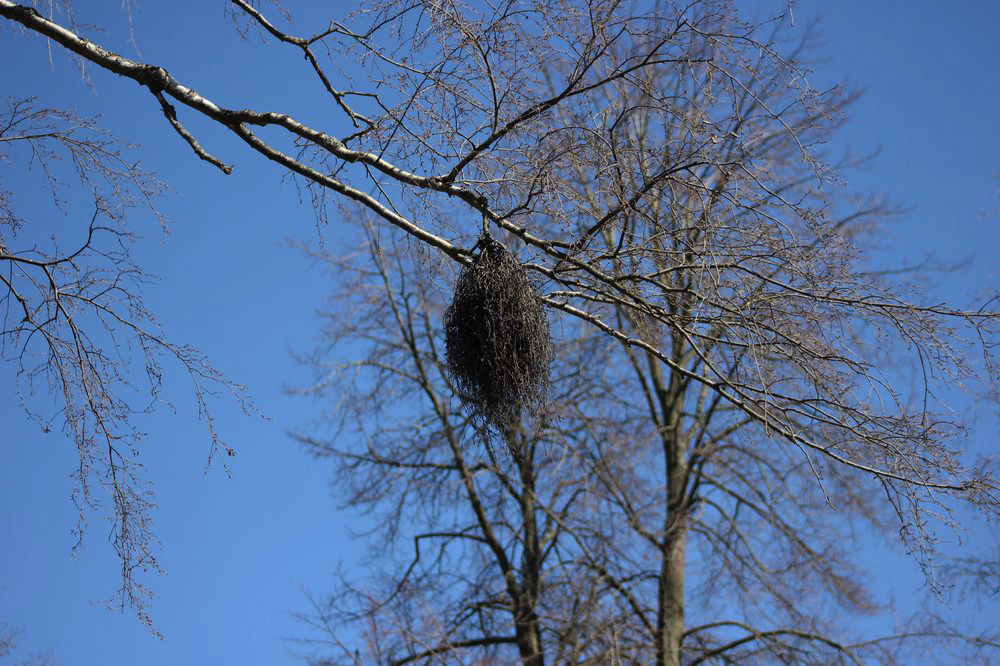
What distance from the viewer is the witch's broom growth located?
442 centimetres

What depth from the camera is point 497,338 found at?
14.5 feet

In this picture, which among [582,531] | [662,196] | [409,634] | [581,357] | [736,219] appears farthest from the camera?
[581,357]

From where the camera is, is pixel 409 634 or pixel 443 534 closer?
pixel 409 634

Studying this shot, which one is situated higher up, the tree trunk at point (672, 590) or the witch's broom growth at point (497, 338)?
the tree trunk at point (672, 590)

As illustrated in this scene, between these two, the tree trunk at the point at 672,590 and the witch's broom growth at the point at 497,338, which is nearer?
the witch's broom growth at the point at 497,338

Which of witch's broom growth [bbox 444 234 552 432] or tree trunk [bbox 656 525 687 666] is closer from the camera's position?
witch's broom growth [bbox 444 234 552 432]

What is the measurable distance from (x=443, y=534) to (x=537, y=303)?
7.72 meters

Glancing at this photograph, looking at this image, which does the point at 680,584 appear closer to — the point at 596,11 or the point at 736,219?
the point at 736,219

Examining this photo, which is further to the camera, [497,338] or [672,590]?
[672,590]

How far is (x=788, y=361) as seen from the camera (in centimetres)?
487

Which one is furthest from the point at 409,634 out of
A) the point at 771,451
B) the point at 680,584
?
the point at 771,451

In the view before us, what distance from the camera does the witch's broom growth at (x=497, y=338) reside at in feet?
14.5

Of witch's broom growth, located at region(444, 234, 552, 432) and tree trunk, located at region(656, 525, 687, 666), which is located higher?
tree trunk, located at region(656, 525, 687, 666)

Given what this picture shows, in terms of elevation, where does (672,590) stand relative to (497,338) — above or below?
above
